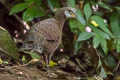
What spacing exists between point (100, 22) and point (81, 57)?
2.24 feet

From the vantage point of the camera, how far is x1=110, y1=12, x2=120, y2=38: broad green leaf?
4140mm

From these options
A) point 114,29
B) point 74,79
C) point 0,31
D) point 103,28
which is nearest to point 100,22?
point 103,28

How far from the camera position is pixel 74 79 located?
330 cm

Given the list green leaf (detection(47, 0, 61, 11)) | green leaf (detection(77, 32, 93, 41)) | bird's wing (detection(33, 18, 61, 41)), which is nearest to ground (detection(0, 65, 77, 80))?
bird's wing (detection(33, 18, 61, 41))

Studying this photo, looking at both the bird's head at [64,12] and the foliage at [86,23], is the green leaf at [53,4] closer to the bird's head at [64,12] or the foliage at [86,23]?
the foliage at [86,23]

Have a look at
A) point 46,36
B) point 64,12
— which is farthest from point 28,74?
point 64,12

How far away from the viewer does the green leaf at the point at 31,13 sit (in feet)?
12.3

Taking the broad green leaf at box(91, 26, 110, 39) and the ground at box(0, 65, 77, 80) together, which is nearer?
the ground at box(0, 65, 77, 80)

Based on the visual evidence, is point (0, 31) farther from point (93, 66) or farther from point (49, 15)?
point (93, 66)

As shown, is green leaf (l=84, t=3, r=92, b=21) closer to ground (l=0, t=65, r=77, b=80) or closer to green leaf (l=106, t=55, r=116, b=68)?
ground (l=0, t=65, r=77, b=80)

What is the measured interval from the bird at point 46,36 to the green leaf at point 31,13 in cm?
68

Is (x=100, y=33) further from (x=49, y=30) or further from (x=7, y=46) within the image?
(x=7, y=46)

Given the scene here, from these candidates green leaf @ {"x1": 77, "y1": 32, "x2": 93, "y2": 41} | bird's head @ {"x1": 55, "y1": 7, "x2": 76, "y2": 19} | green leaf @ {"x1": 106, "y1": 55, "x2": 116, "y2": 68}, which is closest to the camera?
bird's head @ {"x1": 55, "y1": 7, "x2": 76, "y2": 19}

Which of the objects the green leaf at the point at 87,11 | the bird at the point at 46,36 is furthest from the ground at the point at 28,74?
the green leaf at the point at 87,11
